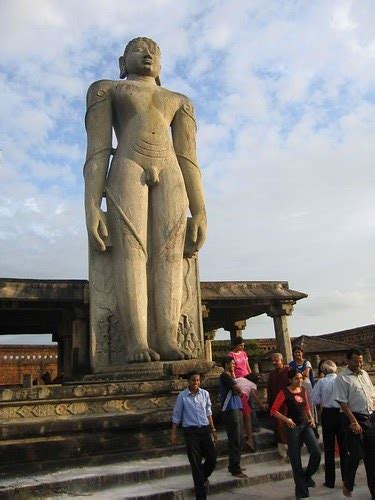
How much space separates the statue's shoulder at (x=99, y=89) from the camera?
282 inches

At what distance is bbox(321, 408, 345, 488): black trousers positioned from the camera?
4277mm

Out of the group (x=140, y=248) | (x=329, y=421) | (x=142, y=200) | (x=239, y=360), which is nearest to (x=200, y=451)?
(x=329, y=421)

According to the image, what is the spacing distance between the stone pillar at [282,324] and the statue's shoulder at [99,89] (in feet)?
27.7

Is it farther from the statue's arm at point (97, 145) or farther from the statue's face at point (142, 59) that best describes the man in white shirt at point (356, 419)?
the statue's face at point (142, 59)

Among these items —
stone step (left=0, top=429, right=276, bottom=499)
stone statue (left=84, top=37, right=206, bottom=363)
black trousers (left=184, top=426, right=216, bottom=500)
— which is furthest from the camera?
A: stone statue (left=84, top=37, right=206, bottom=363)

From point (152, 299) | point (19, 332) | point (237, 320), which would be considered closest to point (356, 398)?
point (152, 299)

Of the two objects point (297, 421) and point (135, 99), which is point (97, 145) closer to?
point (135, 99)

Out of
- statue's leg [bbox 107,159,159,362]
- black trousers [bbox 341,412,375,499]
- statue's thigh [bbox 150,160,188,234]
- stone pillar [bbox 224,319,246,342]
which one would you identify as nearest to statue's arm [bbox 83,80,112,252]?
statue's leg [bbox 107,159,159,362]

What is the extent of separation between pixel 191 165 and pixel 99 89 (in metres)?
1.73

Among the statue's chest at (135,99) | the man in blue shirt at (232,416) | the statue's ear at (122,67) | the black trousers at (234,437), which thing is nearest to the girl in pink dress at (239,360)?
the man in blue shirt at (232,416)

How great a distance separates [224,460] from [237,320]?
11305 millimetres

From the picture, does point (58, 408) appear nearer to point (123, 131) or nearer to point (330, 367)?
point (330, 367)

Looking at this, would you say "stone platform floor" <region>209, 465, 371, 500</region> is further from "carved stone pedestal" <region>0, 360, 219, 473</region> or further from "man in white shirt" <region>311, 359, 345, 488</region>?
"carved stone pedestal" <region>0, 360, 219, 473</region>

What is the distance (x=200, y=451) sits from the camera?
394 centimetres
